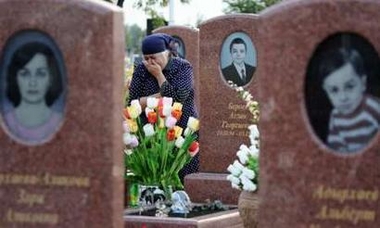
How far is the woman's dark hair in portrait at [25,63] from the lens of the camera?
20.5 feet

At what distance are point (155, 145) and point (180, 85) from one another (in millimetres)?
1710

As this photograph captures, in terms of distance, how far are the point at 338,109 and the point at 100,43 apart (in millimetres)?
1217

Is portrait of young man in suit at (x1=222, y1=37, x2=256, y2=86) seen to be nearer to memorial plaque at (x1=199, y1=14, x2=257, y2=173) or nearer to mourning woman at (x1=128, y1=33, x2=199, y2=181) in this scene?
memorial plaque at (x1=199, y1=14, x2=257, y2=173)

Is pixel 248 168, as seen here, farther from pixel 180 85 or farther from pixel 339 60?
pixel 339 60

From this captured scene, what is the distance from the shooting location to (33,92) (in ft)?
20.7

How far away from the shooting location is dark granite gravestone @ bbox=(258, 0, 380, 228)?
5875 millimetres

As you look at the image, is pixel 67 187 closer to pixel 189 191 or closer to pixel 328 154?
pixel 328 154

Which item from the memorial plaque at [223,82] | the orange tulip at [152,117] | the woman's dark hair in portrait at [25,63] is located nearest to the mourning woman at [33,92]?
the woman's dark hair in portrait at [25,63]

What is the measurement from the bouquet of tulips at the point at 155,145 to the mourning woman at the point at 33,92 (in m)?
3.34

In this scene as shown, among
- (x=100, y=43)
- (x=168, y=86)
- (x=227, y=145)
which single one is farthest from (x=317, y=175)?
(x=227, y=145)

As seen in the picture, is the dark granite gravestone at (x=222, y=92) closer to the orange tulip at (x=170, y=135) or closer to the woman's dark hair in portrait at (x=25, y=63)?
the orange tulip at (x=170, y=135)

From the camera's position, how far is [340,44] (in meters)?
5.94

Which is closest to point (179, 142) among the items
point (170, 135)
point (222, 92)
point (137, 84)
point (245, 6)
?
point (170, 135)

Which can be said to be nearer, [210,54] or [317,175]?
[317,175]
